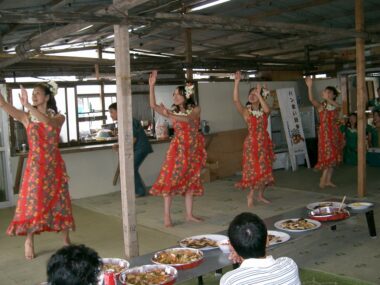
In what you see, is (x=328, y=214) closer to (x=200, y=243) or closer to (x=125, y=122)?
(x=200, y=243)

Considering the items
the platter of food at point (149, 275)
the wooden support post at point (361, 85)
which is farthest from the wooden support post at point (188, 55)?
the platter of food at point (149, 275)

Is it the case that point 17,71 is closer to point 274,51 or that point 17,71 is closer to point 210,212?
point 210,212

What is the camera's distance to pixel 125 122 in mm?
3598

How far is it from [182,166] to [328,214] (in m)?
1.92

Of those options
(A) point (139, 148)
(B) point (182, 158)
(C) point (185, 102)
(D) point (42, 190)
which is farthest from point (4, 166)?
(C) point (185, 102)

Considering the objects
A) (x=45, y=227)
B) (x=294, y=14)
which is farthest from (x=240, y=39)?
(x=45, y=227)

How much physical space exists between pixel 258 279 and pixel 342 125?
7867 millimetres

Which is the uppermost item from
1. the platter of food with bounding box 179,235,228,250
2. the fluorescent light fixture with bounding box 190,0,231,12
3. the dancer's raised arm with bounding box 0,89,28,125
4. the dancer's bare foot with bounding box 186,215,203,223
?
the fluorescent light fixture with bounding box 190,0,231,12

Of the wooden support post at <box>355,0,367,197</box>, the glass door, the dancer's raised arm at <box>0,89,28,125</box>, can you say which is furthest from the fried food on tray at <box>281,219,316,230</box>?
the glass door

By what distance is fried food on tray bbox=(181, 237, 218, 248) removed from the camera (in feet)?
10.6

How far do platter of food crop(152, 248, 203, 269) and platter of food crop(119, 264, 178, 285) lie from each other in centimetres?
10

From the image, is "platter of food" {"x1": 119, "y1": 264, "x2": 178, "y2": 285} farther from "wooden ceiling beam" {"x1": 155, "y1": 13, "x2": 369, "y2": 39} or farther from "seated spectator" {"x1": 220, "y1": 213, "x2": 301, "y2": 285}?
"wooden ceiling beam" {"x1": 155, "y1": 13, "x2": 369, "y2": 39}

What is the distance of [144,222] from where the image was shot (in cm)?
560

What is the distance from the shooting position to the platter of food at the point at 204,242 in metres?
3.20
